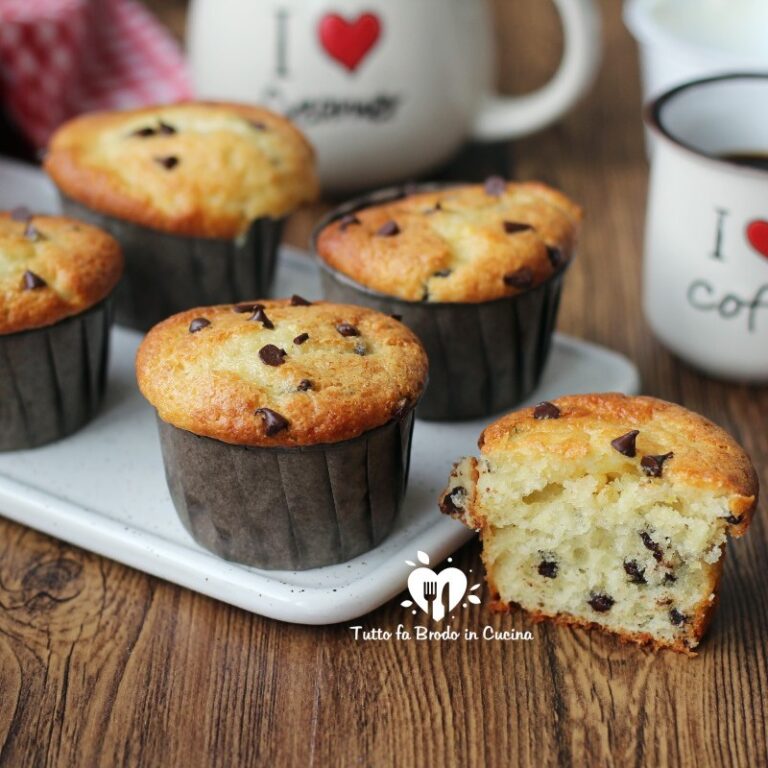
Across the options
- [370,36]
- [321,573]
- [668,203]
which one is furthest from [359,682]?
[370,36]

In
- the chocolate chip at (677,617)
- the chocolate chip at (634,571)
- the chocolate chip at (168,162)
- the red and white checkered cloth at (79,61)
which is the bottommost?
the chocolate chip at (677,617)

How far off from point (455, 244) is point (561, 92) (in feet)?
2.98

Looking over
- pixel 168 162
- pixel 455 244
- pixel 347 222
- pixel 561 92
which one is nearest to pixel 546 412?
pixel 455 244

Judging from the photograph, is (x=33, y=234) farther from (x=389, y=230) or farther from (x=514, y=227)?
(x=514, y=227)

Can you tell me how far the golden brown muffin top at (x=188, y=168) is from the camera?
2111mm

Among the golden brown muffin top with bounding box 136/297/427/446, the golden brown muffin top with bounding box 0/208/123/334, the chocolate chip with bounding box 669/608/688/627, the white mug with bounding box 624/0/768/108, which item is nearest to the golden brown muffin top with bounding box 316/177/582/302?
the golden brown muffin top with bounding box 136/297/427/446

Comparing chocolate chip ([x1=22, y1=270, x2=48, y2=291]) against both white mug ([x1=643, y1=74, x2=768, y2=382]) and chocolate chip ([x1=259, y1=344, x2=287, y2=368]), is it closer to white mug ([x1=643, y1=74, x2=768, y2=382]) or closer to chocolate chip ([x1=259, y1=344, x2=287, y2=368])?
chocolate chip ([x1=259, y1=344, x2=287, y2=368])

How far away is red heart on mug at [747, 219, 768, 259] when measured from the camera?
1986 mm

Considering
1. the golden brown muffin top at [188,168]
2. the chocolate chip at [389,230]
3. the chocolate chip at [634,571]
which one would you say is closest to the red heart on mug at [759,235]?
the chocolate chip at [389,230]

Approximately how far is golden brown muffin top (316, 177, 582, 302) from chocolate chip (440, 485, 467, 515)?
388mm

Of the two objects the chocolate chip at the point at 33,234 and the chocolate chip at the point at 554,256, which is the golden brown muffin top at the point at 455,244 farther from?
the chocolate chip at the point at 33,234

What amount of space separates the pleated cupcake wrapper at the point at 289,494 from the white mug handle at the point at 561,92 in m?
1.26

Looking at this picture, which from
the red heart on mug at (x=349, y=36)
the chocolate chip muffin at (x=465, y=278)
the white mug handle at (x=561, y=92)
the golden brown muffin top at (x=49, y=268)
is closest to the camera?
the golden brown muffin top at (x=49, y=268)

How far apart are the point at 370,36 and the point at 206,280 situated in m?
0.70
